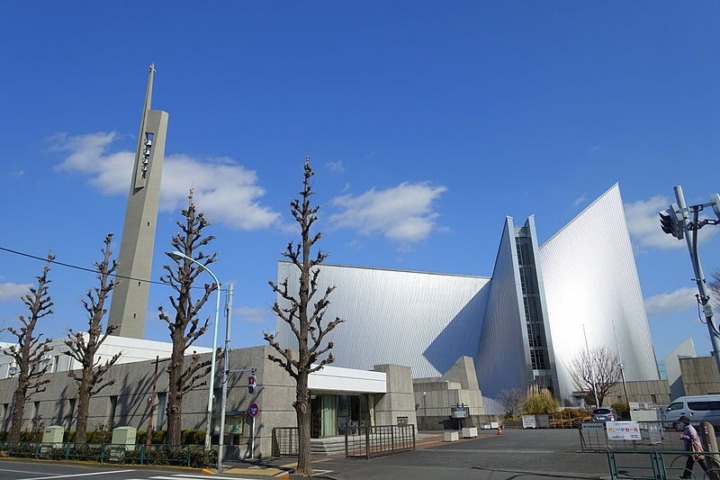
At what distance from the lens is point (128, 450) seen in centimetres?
1953

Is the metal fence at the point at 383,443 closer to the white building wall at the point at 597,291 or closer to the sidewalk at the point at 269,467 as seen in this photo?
the sidewalk at the point at 269,467

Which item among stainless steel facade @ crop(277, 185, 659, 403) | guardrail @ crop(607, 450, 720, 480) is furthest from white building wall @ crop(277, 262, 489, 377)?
guardrail @ crop(607, 450, 720, 480)

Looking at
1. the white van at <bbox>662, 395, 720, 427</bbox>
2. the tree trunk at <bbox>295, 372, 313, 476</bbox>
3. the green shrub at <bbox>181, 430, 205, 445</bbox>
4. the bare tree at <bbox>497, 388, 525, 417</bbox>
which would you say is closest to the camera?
the tree trunk at <bbox>295, 372, 313, 476</bbox>

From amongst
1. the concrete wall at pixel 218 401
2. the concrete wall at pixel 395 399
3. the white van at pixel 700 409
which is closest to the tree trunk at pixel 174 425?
the concrete wall at pixel 218 401

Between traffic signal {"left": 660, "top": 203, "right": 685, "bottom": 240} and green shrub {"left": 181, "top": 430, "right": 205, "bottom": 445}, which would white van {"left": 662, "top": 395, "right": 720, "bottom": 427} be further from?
green shrub {"left": 181, "top": 430, "right": 205, "bottom": 445}

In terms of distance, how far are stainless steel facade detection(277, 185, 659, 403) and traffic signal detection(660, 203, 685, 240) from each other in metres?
43.1

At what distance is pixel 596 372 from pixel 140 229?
49544 mm

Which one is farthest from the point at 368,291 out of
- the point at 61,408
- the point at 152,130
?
the point at 61,408

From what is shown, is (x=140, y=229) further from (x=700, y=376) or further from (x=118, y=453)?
(x=700, y=376)

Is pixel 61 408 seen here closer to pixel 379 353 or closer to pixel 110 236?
pixel 110 236

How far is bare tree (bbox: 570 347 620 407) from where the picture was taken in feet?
153

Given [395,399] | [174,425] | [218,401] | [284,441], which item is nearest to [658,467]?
[284,441]

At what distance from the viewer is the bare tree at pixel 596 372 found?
1833 inches

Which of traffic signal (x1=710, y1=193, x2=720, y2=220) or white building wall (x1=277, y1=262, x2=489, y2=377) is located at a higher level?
white building wall (x1=277, y1=262, x2=489, y2=377)
